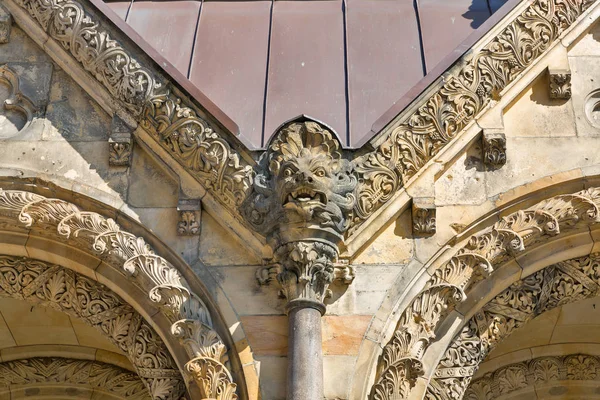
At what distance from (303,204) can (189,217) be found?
45.1 inches

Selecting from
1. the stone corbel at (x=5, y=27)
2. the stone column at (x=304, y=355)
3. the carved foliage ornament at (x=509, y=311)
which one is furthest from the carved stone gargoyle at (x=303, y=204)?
the stone corbel at (x=5, y=27)

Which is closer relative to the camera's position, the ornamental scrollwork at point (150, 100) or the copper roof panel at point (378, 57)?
the ornamental scrollwork at point (150, 100)

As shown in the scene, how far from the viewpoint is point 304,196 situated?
384 inches

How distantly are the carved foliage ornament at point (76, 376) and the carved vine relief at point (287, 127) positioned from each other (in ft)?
8.95

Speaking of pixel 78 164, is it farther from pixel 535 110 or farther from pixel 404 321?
pixel 535 110

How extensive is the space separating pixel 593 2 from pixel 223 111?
3.61 meters

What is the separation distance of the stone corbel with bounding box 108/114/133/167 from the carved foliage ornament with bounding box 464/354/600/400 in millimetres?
4017

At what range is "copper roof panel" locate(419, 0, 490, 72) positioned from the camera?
11977mm

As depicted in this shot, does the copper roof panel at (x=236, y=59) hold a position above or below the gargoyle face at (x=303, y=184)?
above

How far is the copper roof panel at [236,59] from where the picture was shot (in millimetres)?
11422

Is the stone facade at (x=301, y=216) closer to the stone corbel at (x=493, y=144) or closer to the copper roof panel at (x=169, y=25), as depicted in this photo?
the stone corbel at (x=493, y=144)

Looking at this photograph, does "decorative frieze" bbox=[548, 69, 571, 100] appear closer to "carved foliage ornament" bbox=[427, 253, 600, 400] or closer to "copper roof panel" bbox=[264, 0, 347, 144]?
"carved foliage ornament" bbox=[427, 253, 600, 400]

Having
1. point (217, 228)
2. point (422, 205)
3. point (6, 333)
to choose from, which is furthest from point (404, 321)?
point (6, 333)

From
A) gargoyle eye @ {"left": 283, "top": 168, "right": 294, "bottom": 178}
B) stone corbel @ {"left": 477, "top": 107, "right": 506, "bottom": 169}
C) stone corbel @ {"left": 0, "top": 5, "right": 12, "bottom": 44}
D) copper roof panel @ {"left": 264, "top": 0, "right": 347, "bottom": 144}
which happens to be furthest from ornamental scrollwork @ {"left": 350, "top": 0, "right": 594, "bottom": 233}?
stone corbel @ {"left": 0, "top": 5, "right": 12, "bottom": 44}
